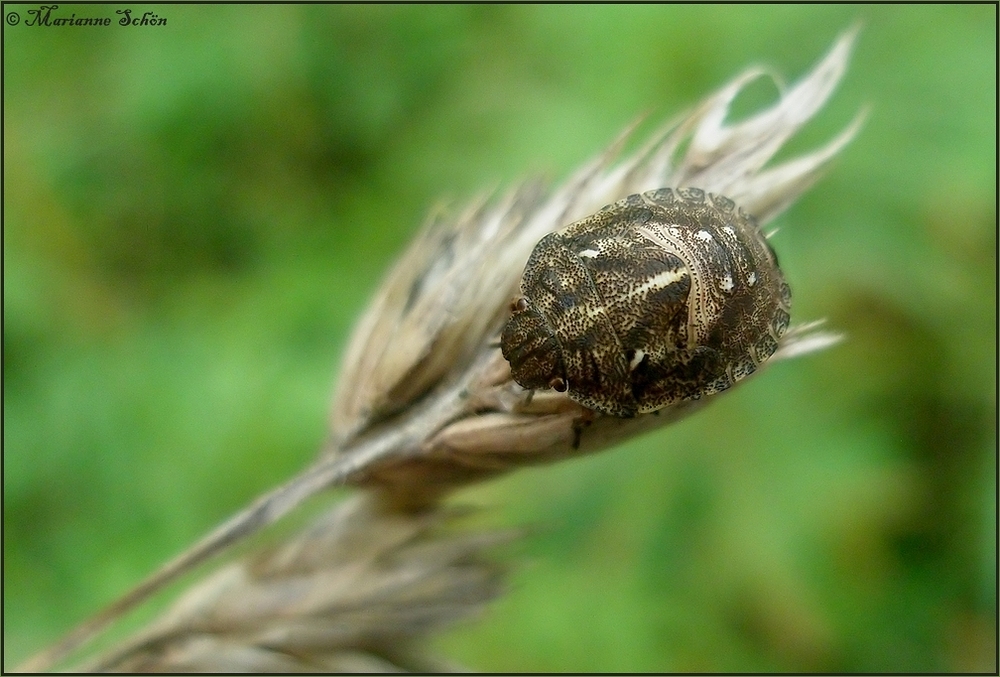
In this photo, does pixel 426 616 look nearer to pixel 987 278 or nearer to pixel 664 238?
pixel 664 238

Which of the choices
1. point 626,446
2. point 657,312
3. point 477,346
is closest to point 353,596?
point 477,346

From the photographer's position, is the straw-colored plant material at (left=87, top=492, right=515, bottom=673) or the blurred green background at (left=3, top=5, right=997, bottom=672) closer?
the straw-colored plant material at (left=87, top=492, right=515, bottom=673)

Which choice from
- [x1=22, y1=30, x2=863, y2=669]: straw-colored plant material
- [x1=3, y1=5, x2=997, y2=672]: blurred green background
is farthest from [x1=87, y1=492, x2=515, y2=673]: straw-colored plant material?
[x1=3, y1=5, x2=997, y2=672]: blurred green background

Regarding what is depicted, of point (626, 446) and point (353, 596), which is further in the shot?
point (626, 446)

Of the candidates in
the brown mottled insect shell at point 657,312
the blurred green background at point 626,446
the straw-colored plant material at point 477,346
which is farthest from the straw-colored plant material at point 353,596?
the blurred green background at point 626,446

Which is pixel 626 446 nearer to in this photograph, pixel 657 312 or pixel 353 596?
pixel 353 596

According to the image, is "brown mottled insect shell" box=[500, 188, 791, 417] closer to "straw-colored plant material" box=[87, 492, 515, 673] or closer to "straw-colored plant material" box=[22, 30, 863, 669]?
"straw-colored plant material" box=[22, 30, 863, 669]
